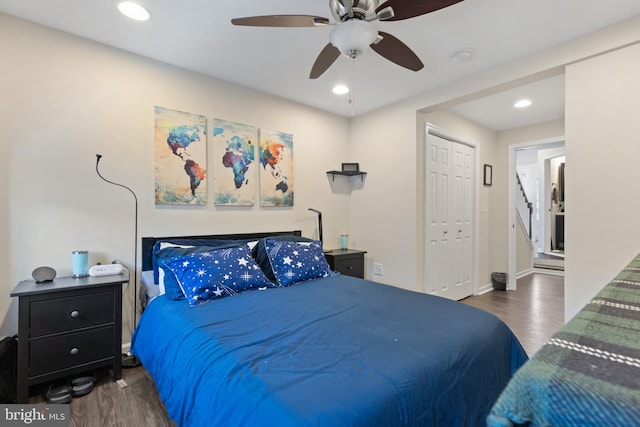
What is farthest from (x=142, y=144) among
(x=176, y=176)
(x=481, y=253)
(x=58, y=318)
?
(x=481, y=253)

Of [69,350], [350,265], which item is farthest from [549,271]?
[69,350]

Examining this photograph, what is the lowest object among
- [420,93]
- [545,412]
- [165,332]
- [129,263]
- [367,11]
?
[165,332]

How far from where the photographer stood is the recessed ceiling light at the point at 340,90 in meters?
3.13

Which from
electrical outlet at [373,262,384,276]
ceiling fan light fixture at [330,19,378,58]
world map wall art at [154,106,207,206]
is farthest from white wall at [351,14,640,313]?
world map wall art at [154,106,207,206]

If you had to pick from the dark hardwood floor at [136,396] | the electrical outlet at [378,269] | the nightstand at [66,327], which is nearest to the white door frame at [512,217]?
the dark hardwood floor at [136,396]

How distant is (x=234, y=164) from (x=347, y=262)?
1.67 meters

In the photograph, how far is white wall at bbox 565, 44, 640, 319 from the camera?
2072 millimetres

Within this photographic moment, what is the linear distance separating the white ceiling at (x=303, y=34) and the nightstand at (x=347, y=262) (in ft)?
5.99

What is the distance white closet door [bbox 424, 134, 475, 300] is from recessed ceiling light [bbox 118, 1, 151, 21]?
9.57 feet

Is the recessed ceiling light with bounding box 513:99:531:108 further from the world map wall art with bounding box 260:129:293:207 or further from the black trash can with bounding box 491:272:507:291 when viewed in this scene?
the world map wall art with bounding box 260:129:293:207

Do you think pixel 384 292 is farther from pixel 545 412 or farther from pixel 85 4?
pixel 85 4

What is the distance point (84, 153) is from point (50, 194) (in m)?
0.37

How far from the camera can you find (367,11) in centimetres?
163

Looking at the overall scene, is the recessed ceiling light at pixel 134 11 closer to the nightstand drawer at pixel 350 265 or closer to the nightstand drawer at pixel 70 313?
the nightstand drawer at pixel 70 313
